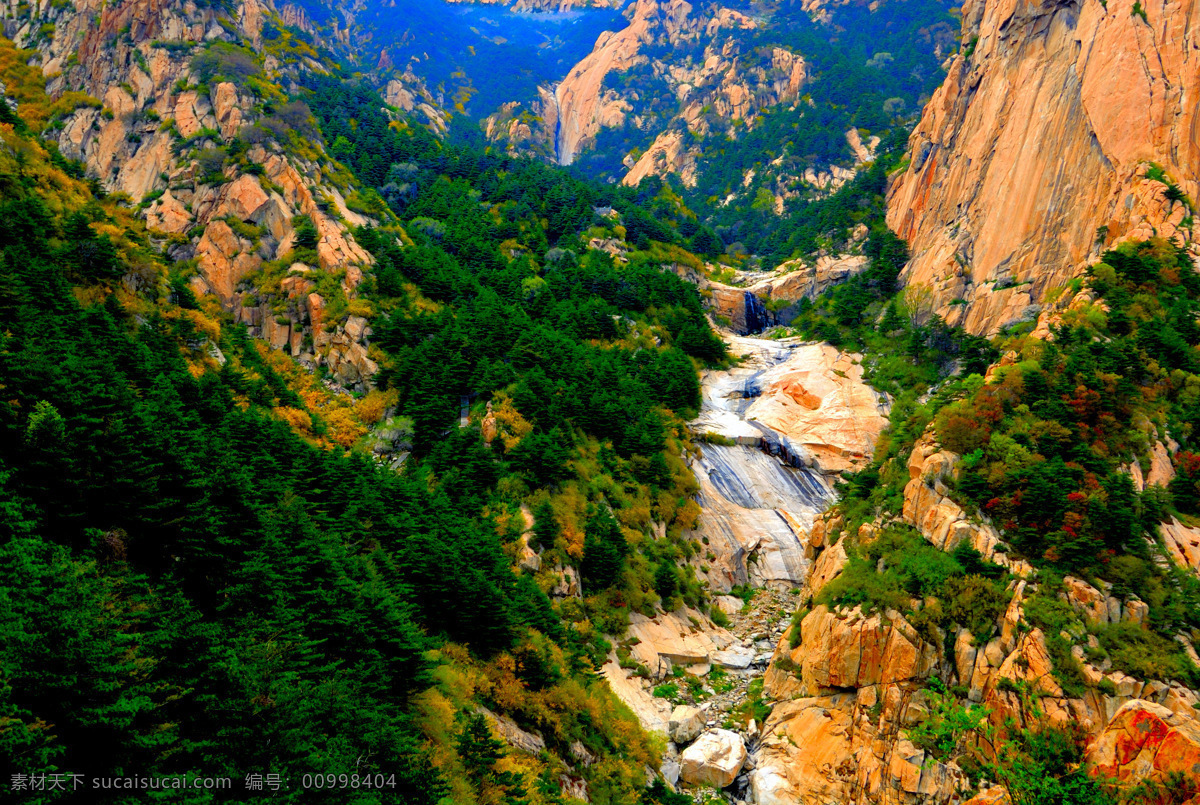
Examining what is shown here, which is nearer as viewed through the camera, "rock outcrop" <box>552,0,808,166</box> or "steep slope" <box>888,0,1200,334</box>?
"steep slope" <box>888,0,1200,334</box>

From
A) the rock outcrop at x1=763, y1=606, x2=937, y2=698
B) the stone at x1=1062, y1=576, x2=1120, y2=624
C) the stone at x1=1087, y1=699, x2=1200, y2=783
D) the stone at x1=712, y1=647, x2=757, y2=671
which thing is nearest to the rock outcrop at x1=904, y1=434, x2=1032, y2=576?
the stone at x1=1062, y1=576, x2=1120, y2=624

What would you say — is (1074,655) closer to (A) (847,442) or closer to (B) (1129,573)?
(B) (1129,573)

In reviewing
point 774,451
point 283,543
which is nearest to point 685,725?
point 283,543

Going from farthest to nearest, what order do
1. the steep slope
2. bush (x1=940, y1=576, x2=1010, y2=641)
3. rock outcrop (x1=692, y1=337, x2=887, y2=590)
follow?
rock outcrop (x1=692, y1=337, x2=887, y2=590) → the steep slope → bush (x1=940, y1=576, x2=1010, y2=641)

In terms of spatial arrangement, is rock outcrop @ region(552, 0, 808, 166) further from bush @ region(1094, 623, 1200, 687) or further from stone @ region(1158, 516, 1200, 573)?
bush @ region(1094, 623, 1200, 687)

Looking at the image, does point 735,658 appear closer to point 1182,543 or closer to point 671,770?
point 671,770

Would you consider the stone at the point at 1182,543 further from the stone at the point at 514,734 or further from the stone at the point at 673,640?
the stone at the point at 514,734

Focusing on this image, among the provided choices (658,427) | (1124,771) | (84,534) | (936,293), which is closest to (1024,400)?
(1124,771)
